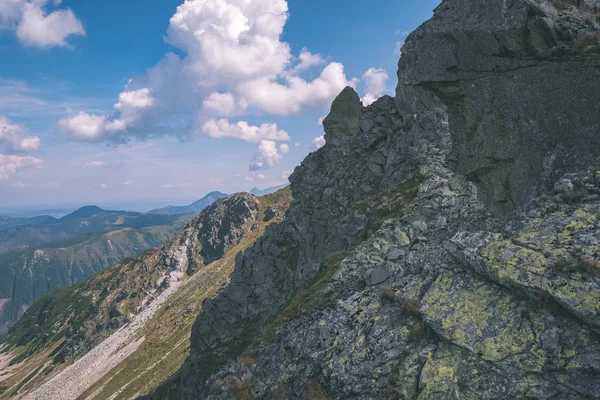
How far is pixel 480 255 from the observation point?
15.4 meters

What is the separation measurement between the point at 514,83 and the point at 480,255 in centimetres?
1120

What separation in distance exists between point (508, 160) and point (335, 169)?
1299 inches

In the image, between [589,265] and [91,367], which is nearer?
[589,265]

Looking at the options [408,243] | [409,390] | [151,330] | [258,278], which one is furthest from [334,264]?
[151,330]

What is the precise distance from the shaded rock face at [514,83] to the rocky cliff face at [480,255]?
0.07 meters

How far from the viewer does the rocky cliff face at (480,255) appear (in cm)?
1257

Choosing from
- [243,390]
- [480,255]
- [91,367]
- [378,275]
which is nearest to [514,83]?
[480,255]

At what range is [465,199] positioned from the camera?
25.2 metres

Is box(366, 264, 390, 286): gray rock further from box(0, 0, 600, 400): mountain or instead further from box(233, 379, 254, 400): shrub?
box(233, 379, 254, 400): shrub

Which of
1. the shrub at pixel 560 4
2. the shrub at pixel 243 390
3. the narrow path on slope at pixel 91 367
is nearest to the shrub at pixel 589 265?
the shrub at pixel 560 4

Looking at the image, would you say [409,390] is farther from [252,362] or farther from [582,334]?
[252,362]

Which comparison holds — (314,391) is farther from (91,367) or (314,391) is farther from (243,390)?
(91,367)

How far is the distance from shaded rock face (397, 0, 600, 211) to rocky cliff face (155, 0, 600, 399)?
0.07 meters

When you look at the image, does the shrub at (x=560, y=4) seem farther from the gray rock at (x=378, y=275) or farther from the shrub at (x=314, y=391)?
the shrub at (x=314, y=391)
